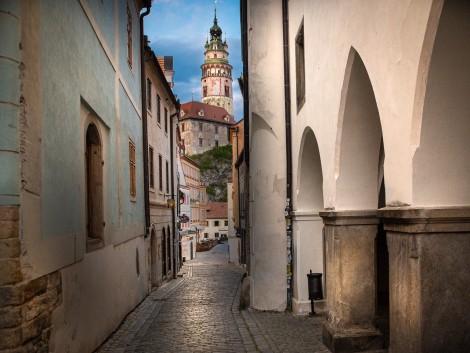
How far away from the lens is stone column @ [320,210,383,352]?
25.0 ft

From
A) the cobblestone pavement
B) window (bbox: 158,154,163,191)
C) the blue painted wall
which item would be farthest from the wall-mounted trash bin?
window (bbox: 158,154,163,191)

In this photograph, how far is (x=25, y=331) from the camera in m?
5.02

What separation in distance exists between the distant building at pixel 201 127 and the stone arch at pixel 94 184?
105m

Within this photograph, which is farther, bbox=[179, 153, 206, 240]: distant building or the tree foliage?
the tree foliage

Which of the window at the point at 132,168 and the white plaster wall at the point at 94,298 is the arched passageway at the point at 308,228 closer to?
the white plaster wall at the point at 94,298

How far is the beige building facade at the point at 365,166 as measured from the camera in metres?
4.62

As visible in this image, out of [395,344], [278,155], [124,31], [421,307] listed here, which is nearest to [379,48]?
[421,307]

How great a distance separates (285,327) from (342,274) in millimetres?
3040

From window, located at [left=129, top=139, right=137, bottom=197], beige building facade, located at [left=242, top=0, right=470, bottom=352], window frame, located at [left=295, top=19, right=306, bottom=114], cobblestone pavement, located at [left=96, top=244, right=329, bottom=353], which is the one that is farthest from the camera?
window, located at [left=129, top=139, right=137, bottom=197]

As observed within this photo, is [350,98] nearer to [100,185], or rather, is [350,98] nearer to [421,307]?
[421,307]

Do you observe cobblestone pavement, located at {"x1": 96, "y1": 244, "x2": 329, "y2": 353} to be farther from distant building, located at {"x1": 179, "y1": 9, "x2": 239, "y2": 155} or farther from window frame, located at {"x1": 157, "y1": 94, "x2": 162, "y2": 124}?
distant building, located at {"x1": 179, "y1": 9, "x2": 239, "y2": 155}

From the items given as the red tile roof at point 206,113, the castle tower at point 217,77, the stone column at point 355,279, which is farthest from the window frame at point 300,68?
the castle tower at point 217,77

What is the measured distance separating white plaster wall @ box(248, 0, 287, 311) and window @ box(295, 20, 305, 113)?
3.38 ft

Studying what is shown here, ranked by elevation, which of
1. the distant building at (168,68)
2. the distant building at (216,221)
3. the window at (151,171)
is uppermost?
the distant building at (168,68)
